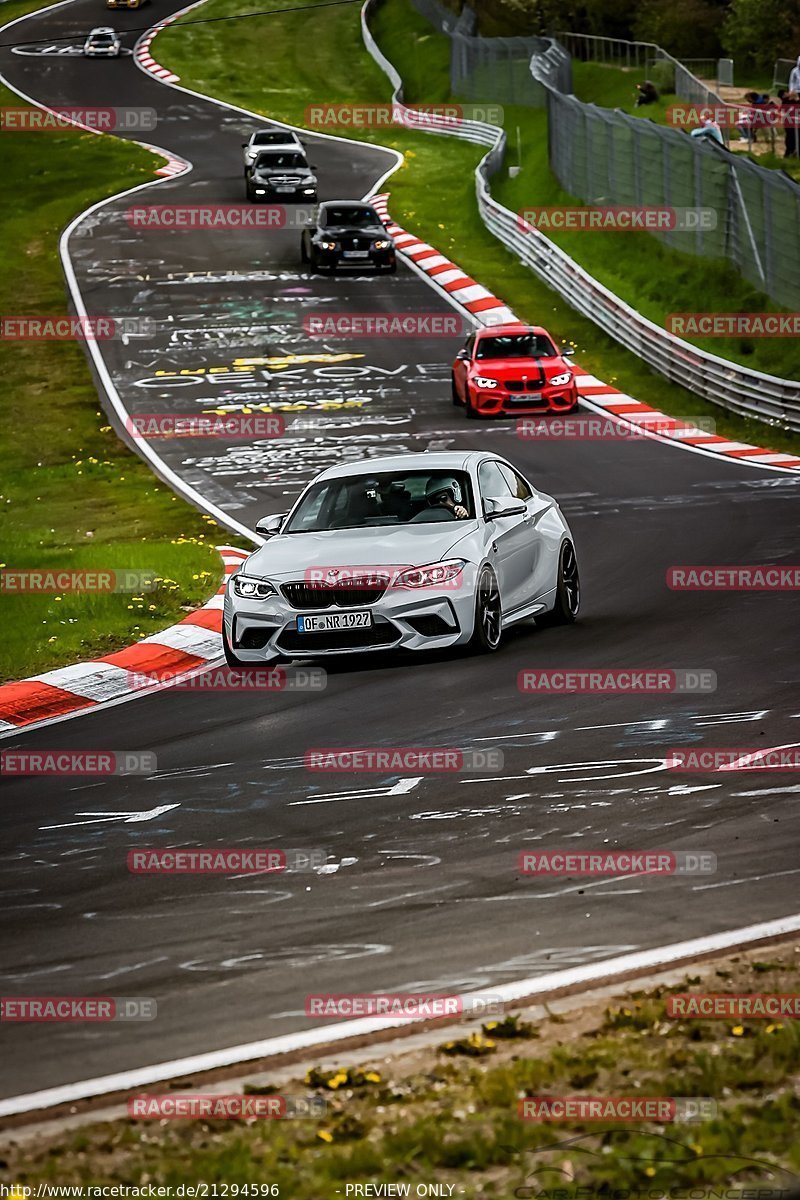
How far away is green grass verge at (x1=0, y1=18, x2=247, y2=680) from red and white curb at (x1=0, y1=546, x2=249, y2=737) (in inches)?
11.1

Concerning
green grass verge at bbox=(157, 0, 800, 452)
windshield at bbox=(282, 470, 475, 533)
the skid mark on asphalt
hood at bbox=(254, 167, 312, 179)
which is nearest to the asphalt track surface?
the skid mark on asphalt

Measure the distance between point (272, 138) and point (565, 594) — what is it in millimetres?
40423

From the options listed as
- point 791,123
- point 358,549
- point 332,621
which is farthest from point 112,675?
point 791,123

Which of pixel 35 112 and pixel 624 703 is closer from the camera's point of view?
pixel 624 703

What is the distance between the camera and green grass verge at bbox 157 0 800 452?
3195cm

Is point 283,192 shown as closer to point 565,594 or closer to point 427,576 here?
point 565,594

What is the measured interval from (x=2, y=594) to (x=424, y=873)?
9.45 metres

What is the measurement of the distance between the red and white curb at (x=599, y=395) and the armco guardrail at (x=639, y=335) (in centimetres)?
87

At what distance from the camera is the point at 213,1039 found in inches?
246

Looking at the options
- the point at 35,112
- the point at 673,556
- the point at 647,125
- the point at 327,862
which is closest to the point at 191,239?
the point at 647,125

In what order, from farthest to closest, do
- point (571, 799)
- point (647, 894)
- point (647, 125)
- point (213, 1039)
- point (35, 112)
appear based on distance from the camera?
point (35, 112) → point (647, 125) → point (571, 799) → point (647, 894) → point (213, 1039)

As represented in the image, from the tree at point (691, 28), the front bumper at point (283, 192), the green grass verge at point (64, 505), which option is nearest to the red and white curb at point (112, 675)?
the green grass verge at point (64, 505)

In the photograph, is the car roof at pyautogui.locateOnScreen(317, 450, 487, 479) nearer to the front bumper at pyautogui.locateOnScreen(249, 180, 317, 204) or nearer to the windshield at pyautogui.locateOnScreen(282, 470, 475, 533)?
the windshield at pyautogui.locateOnScreen(282, 470, 475, 533)

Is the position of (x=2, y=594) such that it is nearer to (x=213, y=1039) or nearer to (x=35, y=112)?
(x=213, y=1039)
